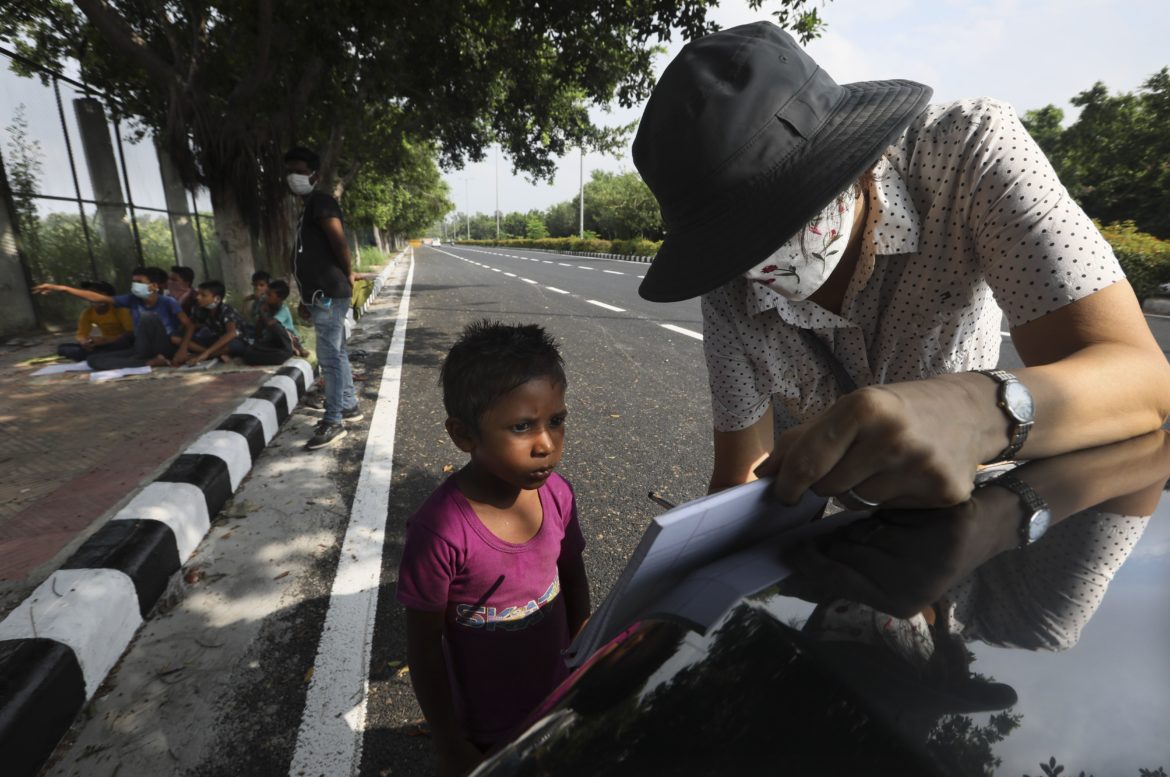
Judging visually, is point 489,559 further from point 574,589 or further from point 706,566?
point 706,566

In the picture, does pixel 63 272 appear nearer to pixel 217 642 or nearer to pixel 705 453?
pixel 217 642

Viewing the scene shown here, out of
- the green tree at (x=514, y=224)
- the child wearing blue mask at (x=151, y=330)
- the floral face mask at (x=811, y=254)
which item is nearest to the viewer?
the floral face mask at (x=811, y=254)

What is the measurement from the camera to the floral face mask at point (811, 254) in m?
1.16

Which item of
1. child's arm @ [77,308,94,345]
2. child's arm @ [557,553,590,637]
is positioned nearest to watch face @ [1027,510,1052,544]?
child's arm @ [557,553,590,637]

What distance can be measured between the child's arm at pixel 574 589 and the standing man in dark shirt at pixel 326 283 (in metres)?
3.05

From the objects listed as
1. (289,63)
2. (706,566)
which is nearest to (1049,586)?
(706,566)

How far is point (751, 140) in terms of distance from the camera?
1.00m

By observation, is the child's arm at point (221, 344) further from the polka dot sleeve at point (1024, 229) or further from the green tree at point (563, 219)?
the green tree at point (563, 219)

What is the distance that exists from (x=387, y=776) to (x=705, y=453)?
265cm

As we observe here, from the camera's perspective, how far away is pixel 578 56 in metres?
8.36

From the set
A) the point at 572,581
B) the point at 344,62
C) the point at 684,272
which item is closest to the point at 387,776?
the point at 572,581

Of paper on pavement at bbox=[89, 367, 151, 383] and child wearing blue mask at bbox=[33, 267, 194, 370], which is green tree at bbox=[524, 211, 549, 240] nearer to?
child wearing blue mask at bbox=[33, 267, 194, 370]

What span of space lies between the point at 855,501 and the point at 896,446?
0.16 meters

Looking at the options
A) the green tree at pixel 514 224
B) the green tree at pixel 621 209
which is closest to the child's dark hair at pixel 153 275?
the green tree at pixel 621 209
